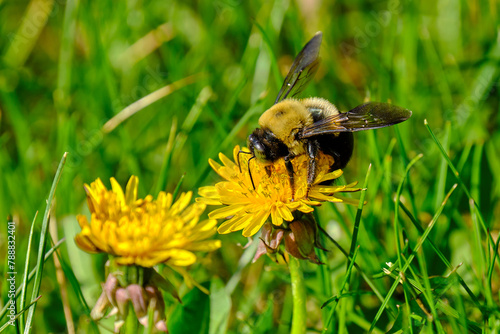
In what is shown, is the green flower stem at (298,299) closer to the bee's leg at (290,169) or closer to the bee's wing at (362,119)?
the bee's leg at (290,169)

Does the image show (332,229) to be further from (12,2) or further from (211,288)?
(12,2)

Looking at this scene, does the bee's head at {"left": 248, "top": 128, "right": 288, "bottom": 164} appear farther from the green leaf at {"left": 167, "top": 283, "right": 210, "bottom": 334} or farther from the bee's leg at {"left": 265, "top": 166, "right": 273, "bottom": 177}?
the green leaf at {"left": 167, "top": 283, "right": 210, "bottom": 334}

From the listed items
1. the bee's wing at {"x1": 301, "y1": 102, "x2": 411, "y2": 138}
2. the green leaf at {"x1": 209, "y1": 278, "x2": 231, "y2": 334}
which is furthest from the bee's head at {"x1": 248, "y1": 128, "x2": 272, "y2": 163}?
the green leaf at {"x1": 209, "y1": 278, "x2": 231, "y2": 334}

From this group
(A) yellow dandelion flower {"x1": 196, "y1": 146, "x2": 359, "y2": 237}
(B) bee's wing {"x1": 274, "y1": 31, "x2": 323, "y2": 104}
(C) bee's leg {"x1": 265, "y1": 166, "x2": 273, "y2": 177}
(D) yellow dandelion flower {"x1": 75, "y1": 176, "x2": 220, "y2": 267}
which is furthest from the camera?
(B) bee's wing {"x1": 274, "y1": 31, "x2": 323, "y2": 104}

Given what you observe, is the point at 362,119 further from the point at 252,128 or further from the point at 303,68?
the point at 252,128

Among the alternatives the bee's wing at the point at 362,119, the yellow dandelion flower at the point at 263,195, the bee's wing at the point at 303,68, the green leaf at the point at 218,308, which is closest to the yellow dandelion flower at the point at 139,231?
the yellow dandelion flower at the point at 263,195

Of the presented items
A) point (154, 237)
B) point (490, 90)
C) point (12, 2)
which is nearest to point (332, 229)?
point (154, 237)

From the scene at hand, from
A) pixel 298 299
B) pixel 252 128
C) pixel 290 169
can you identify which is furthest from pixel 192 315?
pixel 252 128
